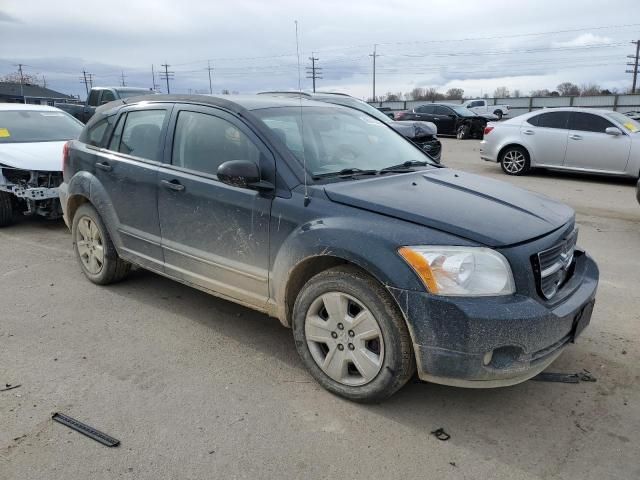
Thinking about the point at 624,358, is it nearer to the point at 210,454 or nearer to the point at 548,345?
the point at 548,345

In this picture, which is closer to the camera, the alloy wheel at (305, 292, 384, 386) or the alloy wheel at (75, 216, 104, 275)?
the alloy wheel at (305, 292, 384, 386)

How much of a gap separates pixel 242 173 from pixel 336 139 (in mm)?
930

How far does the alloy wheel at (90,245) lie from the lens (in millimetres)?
4699

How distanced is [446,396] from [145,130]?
9.97ft

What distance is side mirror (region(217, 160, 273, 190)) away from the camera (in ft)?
10.3

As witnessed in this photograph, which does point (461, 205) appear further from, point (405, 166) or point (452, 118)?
point (452, 118)

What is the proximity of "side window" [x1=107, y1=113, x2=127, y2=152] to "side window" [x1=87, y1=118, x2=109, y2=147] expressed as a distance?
0.18m

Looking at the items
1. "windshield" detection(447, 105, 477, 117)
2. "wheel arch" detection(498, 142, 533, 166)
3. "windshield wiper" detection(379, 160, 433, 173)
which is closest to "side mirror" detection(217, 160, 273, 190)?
"windshield wiper" detection(379, 160, 433, 173)

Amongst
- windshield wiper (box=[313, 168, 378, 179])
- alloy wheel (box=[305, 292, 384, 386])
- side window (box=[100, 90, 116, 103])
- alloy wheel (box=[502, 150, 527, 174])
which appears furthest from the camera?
side window (box=[100, 90, 116, 103])

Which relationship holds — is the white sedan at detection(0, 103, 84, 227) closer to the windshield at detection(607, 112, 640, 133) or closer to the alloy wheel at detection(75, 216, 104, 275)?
the alloy wheel at detection(75, 216, 104, 275)

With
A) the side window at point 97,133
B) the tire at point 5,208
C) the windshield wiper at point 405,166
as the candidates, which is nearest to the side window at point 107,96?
the tire at point 5,208

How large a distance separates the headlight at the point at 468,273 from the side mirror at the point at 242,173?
118cm

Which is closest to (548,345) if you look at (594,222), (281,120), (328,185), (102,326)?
(328,185)

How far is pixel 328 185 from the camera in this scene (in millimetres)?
3160
